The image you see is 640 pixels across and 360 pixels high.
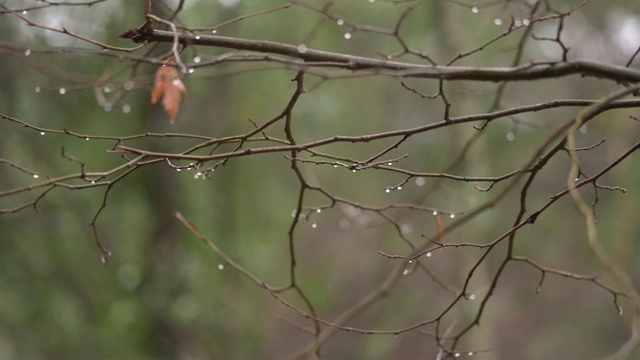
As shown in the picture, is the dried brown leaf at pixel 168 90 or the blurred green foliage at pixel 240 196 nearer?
the dried brown leaf at pixel 168 90

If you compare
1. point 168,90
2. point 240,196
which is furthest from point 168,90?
point 240,196

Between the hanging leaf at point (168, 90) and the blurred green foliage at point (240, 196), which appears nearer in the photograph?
the hanging leaf at point (168, 90)

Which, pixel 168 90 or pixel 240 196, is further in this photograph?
pixel 240 196

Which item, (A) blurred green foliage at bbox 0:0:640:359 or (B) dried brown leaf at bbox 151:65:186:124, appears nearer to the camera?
(B) dried brown leaf at bbox 151:65:186:124

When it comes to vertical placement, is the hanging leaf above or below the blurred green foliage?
below

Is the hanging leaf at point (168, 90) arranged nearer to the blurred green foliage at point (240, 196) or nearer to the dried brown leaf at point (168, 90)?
the dried brown leaf at point (168, 90)

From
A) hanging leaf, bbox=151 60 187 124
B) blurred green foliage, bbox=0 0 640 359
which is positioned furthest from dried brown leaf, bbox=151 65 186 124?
blurred green foliage, bbox=0 0 640 359

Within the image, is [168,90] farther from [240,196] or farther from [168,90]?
[240,196]

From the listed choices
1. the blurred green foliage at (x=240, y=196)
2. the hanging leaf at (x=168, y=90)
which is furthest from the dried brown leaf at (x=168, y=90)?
the blurred green foliage at (x=240, y=196)

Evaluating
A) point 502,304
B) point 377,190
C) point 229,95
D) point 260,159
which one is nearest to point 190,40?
point 229,95

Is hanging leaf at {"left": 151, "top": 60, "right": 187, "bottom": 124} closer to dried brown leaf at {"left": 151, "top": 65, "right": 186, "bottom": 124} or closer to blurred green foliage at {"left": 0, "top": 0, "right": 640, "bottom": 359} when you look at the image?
dried brown leaf at {"left": 151, "top": 65, "right": 186, "bottom": 124}

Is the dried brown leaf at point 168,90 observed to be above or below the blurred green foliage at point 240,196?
below

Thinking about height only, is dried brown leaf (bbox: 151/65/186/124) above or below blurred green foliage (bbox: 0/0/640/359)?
below

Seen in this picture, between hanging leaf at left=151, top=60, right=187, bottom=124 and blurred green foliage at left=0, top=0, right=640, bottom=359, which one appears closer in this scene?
hanging leaf at left=151, top=60, right=187, bottom=124
